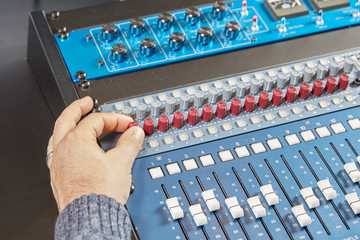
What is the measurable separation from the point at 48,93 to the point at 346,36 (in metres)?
1.03

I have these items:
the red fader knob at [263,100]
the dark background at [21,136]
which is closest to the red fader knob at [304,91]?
the red fader knob at [263,100]

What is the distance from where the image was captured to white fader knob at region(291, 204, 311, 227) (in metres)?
1.56

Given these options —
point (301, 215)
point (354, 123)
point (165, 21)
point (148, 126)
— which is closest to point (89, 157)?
point (148, 126)

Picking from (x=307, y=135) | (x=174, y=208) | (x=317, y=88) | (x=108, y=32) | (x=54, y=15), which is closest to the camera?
(x=174, y=208)

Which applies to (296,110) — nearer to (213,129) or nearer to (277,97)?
(277,97)

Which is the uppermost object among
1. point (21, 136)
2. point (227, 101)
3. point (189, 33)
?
point (189, 33)

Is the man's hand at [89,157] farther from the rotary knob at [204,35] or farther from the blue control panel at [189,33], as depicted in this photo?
the rotary knob at [204,35]

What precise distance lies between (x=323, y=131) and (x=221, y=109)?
30cm

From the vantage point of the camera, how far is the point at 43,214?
177cm

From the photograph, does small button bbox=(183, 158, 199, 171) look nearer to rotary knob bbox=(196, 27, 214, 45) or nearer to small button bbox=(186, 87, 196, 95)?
small button bbox=(186, 87, 196, 95)

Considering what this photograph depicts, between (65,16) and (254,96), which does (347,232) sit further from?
(65,16)

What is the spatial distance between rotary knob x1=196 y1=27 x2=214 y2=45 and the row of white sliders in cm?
61

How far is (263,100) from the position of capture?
1.84m

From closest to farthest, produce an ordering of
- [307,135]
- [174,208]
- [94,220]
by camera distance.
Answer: [94,220] < [174,208] < [307,135]
